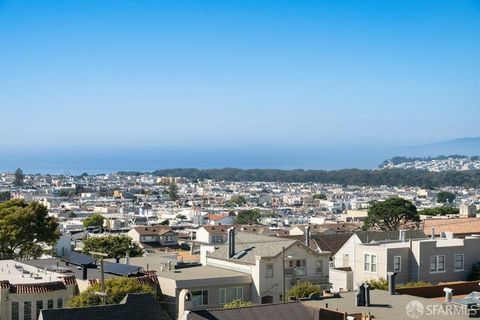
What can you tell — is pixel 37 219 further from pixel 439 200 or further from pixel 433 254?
pixel 439 200

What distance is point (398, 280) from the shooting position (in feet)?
109

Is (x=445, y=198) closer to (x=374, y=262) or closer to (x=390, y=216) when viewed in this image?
(x=390, y=216)

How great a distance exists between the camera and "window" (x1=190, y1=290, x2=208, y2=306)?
28.7 metres

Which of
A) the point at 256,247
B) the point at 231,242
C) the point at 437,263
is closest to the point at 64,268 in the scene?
the point at 231,242

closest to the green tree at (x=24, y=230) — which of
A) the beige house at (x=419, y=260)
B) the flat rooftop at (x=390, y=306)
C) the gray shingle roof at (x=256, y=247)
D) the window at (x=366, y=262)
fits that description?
the gray shingle roof at (x=256, y=247)

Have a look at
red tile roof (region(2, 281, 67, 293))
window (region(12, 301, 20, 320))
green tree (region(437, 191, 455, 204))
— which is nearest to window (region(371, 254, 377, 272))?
red tile roof (region(2, 281, 67, 293))

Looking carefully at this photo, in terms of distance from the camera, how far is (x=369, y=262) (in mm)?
34219

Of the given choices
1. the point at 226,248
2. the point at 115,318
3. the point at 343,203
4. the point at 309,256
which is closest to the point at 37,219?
the point at 226,248

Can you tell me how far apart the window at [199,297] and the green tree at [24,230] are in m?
18.0

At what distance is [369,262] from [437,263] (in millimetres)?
2753

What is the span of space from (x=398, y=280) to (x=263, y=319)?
1321 centimetres

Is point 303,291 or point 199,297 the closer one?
point 199,297

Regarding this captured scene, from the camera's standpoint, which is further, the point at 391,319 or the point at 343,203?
the point at 343,203

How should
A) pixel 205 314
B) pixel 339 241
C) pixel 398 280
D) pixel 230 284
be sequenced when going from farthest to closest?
pixel 339 241
pixel 398 280
pixel 230 284
pixel 205 314
